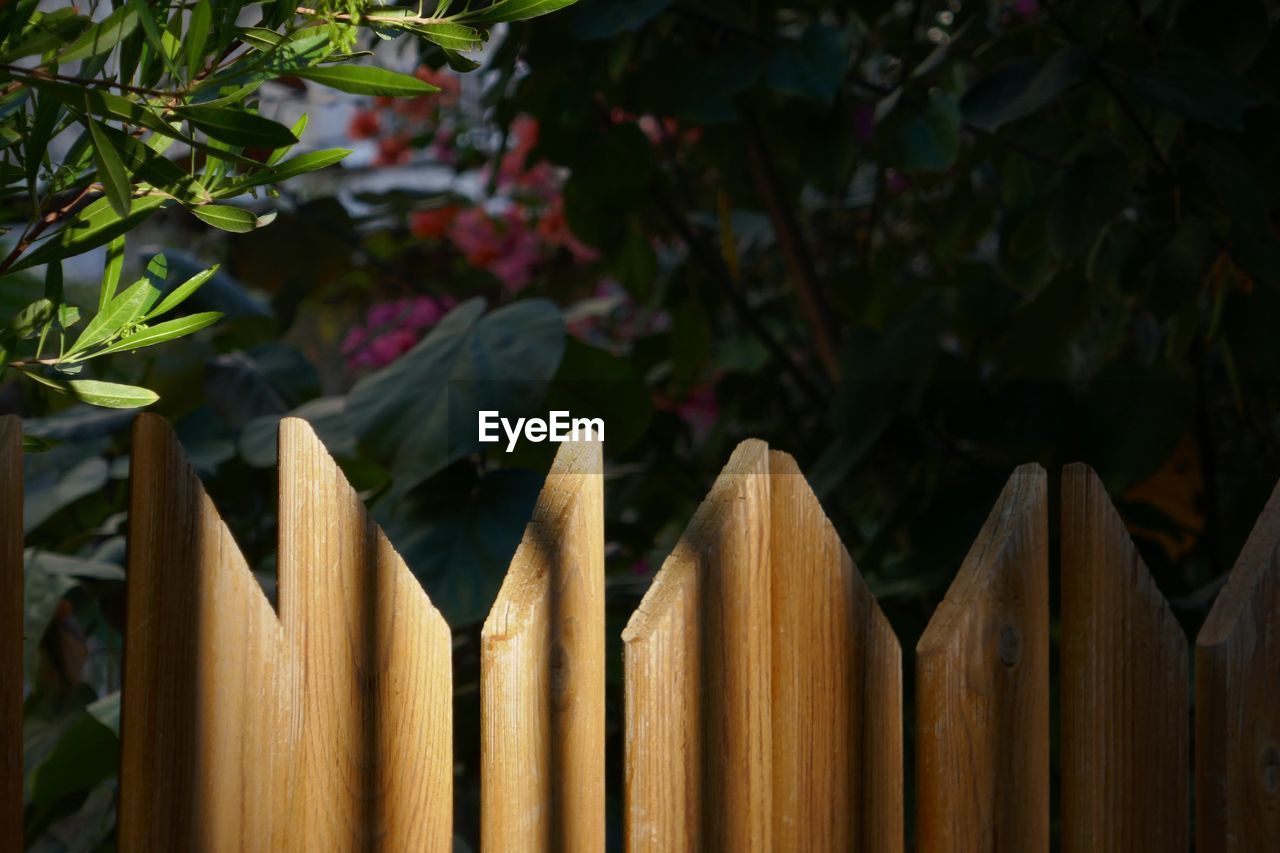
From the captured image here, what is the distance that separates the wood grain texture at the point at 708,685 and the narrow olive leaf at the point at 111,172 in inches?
12.0

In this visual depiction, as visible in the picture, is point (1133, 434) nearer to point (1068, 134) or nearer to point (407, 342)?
point (1068, 134)

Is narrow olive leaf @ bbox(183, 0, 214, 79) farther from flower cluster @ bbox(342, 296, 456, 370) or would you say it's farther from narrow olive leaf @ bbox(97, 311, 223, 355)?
flower cluster @ bbox(342, 296, 456, 370)

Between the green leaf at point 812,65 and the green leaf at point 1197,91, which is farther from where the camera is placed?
the green leaf at point 812,65

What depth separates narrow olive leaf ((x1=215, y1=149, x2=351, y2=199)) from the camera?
48 cm

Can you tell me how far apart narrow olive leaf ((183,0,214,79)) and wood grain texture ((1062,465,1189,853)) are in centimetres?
49

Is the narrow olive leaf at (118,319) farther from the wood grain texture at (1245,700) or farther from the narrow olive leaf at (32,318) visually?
the wood grain texture at (1245,700)

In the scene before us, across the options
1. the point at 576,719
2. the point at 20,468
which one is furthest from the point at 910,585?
the point at 20,468

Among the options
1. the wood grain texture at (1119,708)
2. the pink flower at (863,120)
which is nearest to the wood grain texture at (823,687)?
the wood grain texture at (1119,708)

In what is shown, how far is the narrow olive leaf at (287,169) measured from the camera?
484 millimetres

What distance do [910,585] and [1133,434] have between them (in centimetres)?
32

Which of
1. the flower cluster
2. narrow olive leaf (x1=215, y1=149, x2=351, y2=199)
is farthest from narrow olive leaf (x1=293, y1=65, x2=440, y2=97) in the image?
the flower cluster

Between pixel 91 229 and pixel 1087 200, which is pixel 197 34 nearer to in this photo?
pixel 91 229

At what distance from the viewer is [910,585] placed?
1.12 meters

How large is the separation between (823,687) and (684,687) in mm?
78
